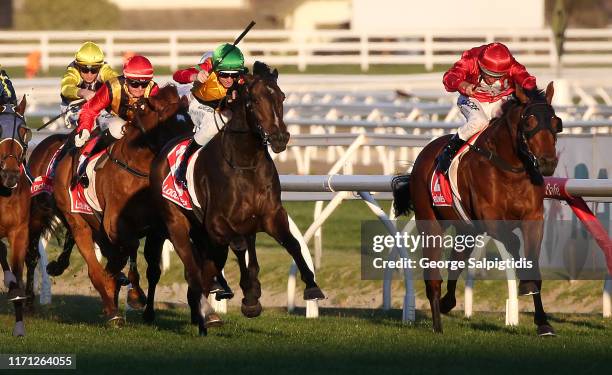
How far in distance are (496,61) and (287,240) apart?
1.97m

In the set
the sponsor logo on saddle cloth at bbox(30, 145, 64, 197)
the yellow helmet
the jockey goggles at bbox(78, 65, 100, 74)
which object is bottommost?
the sponsor logo on saddle cloth at bbox(30, 145, 64, 197)

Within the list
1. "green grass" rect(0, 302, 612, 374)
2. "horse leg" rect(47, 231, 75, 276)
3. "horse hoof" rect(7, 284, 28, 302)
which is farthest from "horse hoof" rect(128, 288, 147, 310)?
"horse hoof" rect(7, 284, 28, 302)

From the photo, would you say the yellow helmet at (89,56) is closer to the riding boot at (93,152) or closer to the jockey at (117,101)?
the jockey at (117,101)

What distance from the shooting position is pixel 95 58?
1140 centimetres

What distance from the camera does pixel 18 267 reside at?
9.68 metres

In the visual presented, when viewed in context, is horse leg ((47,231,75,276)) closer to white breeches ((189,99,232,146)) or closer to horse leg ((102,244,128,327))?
horse leg ((102,244,128,327))

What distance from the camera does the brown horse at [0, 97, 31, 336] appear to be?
30.8 feet

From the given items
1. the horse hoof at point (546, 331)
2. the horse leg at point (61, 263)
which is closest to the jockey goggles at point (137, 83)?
the horse leg at point (61, 263)

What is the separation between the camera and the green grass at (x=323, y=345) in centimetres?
792

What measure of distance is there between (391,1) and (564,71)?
14.9 metres

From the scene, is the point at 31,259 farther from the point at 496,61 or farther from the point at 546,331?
the point at 546,331

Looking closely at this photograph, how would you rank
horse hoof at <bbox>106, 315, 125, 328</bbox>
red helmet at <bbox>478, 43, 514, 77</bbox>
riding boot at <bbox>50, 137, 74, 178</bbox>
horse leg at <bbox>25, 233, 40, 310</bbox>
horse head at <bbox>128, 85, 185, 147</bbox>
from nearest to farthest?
red helmet at <bbox>478, 43, 514, 77</bbox>
horse hoof at <bbox>106, 315, 125, 328</bbox>
horse head at <bbox>128, 85, 185, 147</bbox>
riding boot at <bbox>50, 137, 74, 178</bbox>
horse leg at <bbox>25, 233, 40, 310</bbox>

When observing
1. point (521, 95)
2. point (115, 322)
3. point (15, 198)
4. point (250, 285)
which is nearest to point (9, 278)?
point (15, 198)

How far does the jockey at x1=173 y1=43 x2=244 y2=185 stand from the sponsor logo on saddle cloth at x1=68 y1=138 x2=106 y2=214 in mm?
847
